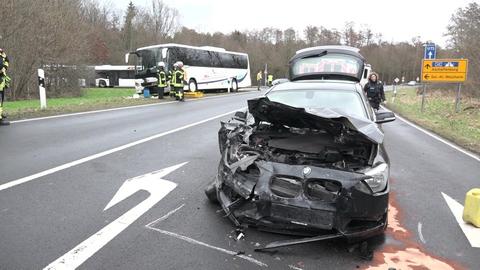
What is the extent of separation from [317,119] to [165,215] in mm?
1948

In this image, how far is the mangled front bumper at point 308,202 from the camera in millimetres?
3924

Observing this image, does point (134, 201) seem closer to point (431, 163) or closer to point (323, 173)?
point (323, 173)

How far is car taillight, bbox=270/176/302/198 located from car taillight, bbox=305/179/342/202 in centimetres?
10

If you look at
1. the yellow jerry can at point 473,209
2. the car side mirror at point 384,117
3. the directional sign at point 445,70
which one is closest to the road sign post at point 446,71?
the directional sign at point 445,70

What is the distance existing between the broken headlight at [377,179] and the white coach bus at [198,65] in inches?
951

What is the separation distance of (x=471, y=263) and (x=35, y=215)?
4250mm

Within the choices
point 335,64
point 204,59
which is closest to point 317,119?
point 335,64

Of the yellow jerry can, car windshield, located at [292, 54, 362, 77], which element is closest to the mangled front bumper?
the yellow jerry can

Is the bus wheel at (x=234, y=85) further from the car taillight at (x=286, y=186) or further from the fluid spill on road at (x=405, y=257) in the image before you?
the car taillight at (x=286, y=186)

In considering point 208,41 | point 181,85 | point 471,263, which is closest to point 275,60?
point 208,41

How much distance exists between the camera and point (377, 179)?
413 cm

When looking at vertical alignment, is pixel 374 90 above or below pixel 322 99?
below

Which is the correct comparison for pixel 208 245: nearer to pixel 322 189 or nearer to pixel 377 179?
pixel 322 189

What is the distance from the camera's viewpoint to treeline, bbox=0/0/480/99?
24234 mm
